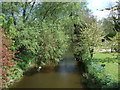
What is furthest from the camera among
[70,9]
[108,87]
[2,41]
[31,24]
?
[70,9]

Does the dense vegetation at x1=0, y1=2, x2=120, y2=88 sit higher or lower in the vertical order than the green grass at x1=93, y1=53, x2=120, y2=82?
higher

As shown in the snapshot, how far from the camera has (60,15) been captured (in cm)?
1021

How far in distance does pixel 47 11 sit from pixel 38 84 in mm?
6006

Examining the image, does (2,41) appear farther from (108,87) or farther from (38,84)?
(108,87)

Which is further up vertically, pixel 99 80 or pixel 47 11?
pixel 47 11

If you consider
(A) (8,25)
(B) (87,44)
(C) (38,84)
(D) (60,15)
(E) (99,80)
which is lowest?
(C) (38,84)

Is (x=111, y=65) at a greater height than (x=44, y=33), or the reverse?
(x=44, y=33)

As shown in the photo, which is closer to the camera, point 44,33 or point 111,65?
point 111,65

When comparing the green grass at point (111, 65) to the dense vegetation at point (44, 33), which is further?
the dense vegetation at point (44, 33)

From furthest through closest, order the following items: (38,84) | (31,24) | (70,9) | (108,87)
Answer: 1. (70,9)
2. (31,24)
3. (38,84)
4. (108,87)

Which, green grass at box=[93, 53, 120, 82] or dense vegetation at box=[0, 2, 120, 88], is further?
dense vegetation at box=[0, 2, 120, 88]

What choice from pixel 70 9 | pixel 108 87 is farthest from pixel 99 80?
pixel 70 9

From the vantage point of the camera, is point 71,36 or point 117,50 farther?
point 71,36

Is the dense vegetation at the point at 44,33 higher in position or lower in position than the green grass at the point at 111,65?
higher
